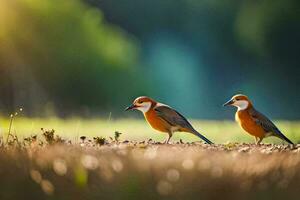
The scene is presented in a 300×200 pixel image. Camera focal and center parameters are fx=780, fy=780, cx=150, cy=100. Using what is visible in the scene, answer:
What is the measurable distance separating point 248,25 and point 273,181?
1655cm

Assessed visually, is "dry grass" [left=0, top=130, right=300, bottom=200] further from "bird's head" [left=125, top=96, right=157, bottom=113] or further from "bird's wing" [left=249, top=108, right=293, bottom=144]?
"bird's wing" [left=249, top=108, right=293, bottom=144]

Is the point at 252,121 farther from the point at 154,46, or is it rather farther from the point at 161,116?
the point at 154,46

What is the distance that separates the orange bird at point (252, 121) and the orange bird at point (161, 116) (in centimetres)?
52

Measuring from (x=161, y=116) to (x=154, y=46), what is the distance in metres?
11.8

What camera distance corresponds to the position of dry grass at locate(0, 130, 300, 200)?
351 cm

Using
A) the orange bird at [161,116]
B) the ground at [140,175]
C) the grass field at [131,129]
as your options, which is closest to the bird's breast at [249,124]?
the grass field at [131,129]

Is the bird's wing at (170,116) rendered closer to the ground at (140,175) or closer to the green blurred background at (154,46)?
the ground at (140,175)

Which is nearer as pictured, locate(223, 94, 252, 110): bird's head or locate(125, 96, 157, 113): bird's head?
locate(125, 96, 157, 113): bird's head

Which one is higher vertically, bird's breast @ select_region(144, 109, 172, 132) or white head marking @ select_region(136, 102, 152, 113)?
white head marking @ select_region(136, 102, 152, 113)

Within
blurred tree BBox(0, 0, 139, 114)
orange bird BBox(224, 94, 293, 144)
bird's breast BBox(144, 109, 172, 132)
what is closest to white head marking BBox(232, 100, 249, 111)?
orange bird BBox(224, 94, 293, 144)

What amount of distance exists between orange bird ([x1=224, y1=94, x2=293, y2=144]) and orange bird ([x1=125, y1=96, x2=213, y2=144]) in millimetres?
521

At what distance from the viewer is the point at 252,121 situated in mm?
6688

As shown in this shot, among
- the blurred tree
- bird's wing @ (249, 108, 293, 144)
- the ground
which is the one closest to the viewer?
the ground

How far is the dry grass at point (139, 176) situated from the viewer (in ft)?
11.5
